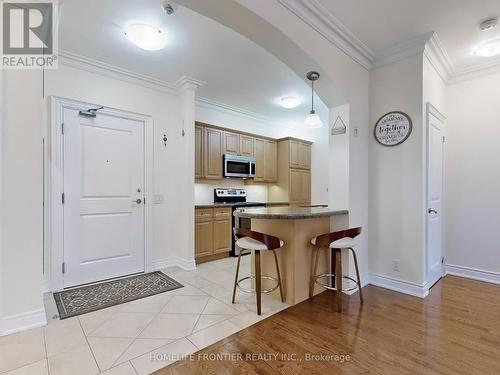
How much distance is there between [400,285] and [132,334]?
2.80 metres

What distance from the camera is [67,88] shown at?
2986 mm

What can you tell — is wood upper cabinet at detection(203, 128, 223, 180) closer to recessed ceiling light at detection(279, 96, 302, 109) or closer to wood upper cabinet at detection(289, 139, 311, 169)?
recessed ceiling light at detection(279, 96, 302, 109)

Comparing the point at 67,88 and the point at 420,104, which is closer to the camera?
the point at 420,104

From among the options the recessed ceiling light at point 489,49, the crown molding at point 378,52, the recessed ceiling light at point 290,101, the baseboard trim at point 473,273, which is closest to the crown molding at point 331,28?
the crown molding at point 378,52

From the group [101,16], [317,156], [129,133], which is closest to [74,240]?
[129,133]

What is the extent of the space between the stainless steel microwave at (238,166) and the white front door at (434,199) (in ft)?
9.56

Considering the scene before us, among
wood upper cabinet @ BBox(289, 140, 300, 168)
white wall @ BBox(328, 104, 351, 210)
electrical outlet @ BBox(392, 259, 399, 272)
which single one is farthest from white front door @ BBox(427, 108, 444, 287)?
wood upper cabinet @ BBox(289, 140, 300, 168)

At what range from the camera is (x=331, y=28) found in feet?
8.17

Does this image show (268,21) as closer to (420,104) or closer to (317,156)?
(420,104)

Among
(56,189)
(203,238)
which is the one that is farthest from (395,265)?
(56,189)

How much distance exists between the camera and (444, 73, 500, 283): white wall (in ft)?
10.5

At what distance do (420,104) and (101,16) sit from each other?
130 inches

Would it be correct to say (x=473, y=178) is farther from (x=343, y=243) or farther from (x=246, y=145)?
(x=246, y=145)

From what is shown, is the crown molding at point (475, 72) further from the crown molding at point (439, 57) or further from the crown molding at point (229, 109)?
the crown molding at point (229, 109)
